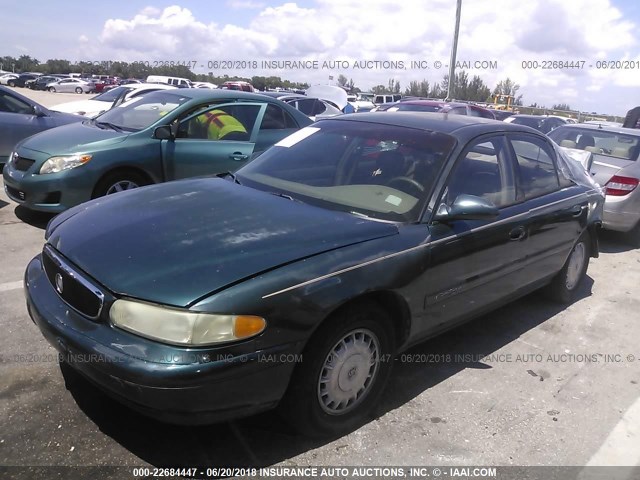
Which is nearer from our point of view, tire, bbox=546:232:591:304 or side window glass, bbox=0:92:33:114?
tire, bbox=546:232:591:304

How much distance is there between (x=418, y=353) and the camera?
12.5 ft

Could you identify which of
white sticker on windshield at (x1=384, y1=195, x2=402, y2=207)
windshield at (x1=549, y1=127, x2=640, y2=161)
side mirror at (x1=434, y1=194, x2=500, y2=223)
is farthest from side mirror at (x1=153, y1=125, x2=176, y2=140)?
windshield at (x1=549, y1=127, x2=640, y2=161)

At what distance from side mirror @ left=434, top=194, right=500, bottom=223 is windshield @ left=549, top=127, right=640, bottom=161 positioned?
5117 millimetres

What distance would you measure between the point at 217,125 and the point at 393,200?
3.73m

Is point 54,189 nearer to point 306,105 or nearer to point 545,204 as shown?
point 545,204

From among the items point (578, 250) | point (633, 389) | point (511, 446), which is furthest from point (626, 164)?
point (511, 446)

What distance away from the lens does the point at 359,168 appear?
138 inches

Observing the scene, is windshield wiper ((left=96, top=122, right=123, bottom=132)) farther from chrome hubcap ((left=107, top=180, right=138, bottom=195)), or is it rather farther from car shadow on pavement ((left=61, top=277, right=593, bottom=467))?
car shadow on pavement ((left=61, top=277, right=593, bottom=467))

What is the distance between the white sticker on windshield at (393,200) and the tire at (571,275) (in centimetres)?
218

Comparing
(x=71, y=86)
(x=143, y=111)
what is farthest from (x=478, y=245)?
(x=71, y=86)

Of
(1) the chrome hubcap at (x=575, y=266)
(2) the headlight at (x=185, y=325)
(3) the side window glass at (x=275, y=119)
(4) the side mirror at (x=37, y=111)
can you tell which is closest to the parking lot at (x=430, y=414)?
(1) the chrome hubcap at (x=575, y=266)

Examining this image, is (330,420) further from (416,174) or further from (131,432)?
(416,174)

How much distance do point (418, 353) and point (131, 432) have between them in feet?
6.48

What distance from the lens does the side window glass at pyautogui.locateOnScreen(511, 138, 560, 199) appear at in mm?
3969
